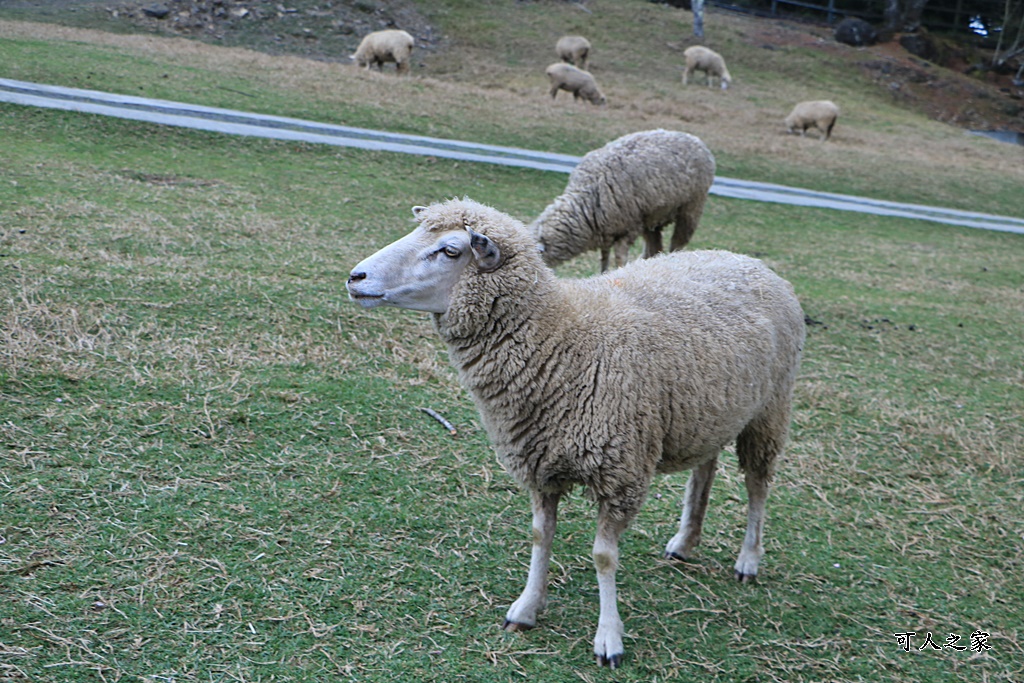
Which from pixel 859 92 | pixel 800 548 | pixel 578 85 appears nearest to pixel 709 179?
pixel 800 548

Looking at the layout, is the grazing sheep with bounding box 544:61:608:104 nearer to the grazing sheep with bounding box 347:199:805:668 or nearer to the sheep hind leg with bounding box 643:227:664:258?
the sheep hind leg with bounding box 643:227:664:258

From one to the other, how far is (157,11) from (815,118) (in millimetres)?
17104

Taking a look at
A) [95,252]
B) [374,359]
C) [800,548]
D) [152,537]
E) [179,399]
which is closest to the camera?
[152,537]

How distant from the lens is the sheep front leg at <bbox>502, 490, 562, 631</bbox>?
3703 mm

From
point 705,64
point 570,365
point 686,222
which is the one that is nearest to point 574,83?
point 705,64

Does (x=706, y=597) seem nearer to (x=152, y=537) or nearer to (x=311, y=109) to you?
(x=152, y=537)

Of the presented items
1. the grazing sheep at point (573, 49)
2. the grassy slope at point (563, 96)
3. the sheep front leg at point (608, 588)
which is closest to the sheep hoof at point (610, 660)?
the sheep front leg at point (608, 588)

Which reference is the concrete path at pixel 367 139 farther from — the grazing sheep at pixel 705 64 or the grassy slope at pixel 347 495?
the grazing sheep at pixel 705 64

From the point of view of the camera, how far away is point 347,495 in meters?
4.55

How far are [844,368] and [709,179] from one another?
8.33 ft

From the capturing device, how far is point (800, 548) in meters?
4.68

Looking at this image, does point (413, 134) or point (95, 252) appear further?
point (413, 134)

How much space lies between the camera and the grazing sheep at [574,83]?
70.7 feet

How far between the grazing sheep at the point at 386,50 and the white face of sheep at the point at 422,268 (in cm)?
1961
